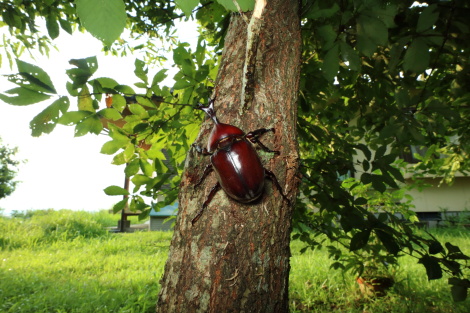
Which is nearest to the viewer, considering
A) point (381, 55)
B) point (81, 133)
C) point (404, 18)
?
point (81, 133)

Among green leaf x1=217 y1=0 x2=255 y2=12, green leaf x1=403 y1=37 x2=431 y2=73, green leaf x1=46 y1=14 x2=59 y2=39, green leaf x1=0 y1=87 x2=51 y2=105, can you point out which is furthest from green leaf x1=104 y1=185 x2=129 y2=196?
green leaf x1=403 y1=37 x2=431 y2=73

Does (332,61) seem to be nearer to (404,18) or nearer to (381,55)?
(404,18)

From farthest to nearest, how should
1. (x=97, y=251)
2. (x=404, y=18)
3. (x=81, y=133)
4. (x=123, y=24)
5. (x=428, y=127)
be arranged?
(x=97, y=251)
(x=404, y=18)
(x=428, y=127)
(x=81, y=133)
(x=123, y=24)

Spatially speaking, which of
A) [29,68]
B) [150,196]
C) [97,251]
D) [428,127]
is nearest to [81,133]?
[29,68]

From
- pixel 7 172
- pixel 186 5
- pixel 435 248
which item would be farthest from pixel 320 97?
pixel 7 172

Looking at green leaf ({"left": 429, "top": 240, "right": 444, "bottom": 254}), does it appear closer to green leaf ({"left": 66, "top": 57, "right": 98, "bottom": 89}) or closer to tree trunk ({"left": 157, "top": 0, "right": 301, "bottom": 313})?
tree trunk ({"left": 157, "top": 0, "right": 301, "bottom": 313})

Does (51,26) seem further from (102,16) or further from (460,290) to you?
(460,290)
